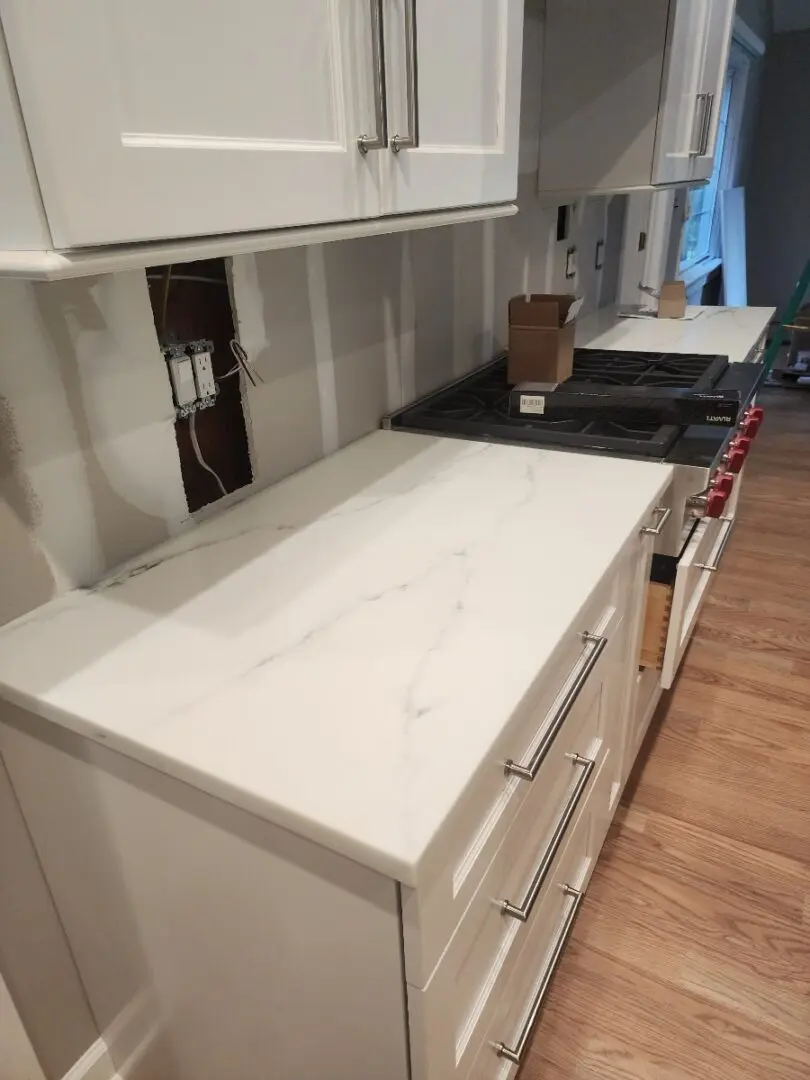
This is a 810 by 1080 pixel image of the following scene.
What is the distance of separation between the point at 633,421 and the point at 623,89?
952mm

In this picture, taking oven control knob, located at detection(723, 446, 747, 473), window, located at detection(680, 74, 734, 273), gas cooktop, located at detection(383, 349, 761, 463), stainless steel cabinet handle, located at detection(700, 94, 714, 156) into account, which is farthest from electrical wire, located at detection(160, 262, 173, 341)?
window, located at detection(680, 74, 734, 273)

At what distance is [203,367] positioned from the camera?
1.08 meters

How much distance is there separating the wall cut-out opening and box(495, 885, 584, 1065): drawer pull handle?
0.87 metres

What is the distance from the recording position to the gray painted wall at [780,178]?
4805 millimetres

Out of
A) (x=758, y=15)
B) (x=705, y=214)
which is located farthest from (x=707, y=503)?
(x=758, y=15)

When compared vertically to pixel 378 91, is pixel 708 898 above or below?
below

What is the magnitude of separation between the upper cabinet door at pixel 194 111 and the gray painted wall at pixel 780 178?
5.43 m

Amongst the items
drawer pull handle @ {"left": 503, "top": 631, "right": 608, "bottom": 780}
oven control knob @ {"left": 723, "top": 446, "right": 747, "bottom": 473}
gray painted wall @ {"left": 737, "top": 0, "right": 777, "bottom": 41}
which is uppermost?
gray painted wall @ {"left": 737, "top": 0, "right": 777, "bottom": 41}

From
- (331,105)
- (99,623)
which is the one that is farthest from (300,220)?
(99,623)

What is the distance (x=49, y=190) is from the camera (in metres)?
0.51

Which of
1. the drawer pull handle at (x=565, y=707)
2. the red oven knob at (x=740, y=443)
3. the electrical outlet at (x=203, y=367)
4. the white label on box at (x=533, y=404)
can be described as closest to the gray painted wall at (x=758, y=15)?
the red oven knob at (x=740, y=443)

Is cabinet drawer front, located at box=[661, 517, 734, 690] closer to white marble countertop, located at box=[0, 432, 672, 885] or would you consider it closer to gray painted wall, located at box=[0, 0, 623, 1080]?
white marble countertop, located at box=[0, 432, 672, 885]

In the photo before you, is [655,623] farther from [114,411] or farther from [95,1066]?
[95,1066]

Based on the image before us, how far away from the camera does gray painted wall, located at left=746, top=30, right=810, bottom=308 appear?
4805mm
